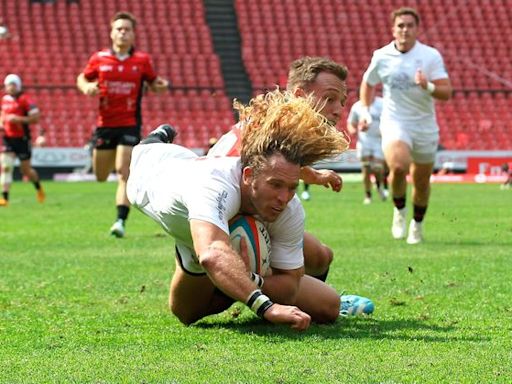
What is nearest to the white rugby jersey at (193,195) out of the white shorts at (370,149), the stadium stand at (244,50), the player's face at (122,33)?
the player's face at (122,33)

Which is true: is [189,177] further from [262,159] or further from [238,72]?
[238,72]

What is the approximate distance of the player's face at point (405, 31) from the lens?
11.5 metres

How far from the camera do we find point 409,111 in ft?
38.7

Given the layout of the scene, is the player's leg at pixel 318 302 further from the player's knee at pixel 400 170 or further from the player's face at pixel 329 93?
→ the player's knee at pixel 400 170

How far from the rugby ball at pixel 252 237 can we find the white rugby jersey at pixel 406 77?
6384mm

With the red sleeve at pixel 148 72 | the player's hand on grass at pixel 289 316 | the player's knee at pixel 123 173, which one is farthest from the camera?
the red sleeve at pixel 148 72

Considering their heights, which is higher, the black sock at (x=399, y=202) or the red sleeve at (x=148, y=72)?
the red sleeve at (x=148, y=72)

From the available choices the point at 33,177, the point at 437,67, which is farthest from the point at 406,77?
the point at 33,177

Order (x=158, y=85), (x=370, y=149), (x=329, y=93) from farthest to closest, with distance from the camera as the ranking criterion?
1. (x=370, y=149)
2. (x=158, y=85)
3. (x=329, y=93)

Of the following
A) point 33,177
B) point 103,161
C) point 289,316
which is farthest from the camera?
point 33,177

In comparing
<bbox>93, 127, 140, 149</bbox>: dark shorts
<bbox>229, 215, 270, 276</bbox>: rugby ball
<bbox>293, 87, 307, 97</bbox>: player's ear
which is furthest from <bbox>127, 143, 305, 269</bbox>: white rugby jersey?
<bbox>93, 127, 140, 149</bbox>: dark shorts

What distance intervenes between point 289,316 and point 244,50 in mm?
33638

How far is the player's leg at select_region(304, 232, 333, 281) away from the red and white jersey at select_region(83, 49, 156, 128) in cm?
693

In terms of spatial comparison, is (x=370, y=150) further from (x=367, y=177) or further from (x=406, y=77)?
(x=406, y=77)
